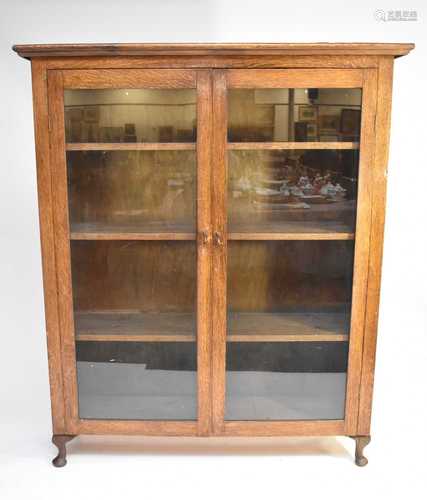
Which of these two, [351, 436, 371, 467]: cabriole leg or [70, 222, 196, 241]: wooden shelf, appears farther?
[351, 436, 371, 467]: cabriole leg

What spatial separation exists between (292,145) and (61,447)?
3.92 feet

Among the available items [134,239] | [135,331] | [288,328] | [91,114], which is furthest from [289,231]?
[91,114]

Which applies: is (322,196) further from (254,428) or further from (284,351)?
(254,428)

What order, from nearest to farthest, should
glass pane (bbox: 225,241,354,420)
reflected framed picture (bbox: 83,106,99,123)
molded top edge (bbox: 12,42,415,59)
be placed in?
1. molded top edge (bbox: 12,42,415,59)
2. reflected framed picture (bbox: 83,106,99,123)
3. glass pane (bbox: 225,241,354,420)

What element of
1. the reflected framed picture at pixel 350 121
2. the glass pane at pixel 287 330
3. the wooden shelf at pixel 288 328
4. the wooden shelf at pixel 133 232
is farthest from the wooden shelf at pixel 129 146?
the wooden shelf at pixel 288 328

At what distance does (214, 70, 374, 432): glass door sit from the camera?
190cm

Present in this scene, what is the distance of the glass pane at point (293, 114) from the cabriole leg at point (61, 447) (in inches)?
42.1

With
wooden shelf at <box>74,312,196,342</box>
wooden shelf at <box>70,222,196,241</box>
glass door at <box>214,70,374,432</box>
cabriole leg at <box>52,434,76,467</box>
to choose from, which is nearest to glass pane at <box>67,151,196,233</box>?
wooden shelf at <box>70,222,196,241</box>

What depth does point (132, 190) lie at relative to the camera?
203cm

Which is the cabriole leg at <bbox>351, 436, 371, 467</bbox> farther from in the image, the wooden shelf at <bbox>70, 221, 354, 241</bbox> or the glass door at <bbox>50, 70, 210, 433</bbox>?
the wooden shelf at <bbox>70, 221, 354, 241</bbox>

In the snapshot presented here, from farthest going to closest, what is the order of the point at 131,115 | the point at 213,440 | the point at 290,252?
the point at 213,440
the point at 290,252
the point at 131,115

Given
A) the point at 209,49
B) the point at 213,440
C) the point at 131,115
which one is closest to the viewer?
the point at 209,49

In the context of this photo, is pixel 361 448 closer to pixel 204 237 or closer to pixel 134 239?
pixel 204 237

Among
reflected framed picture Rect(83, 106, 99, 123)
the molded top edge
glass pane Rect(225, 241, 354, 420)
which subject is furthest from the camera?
glass pane Rect(225, 241, 354, 420)
